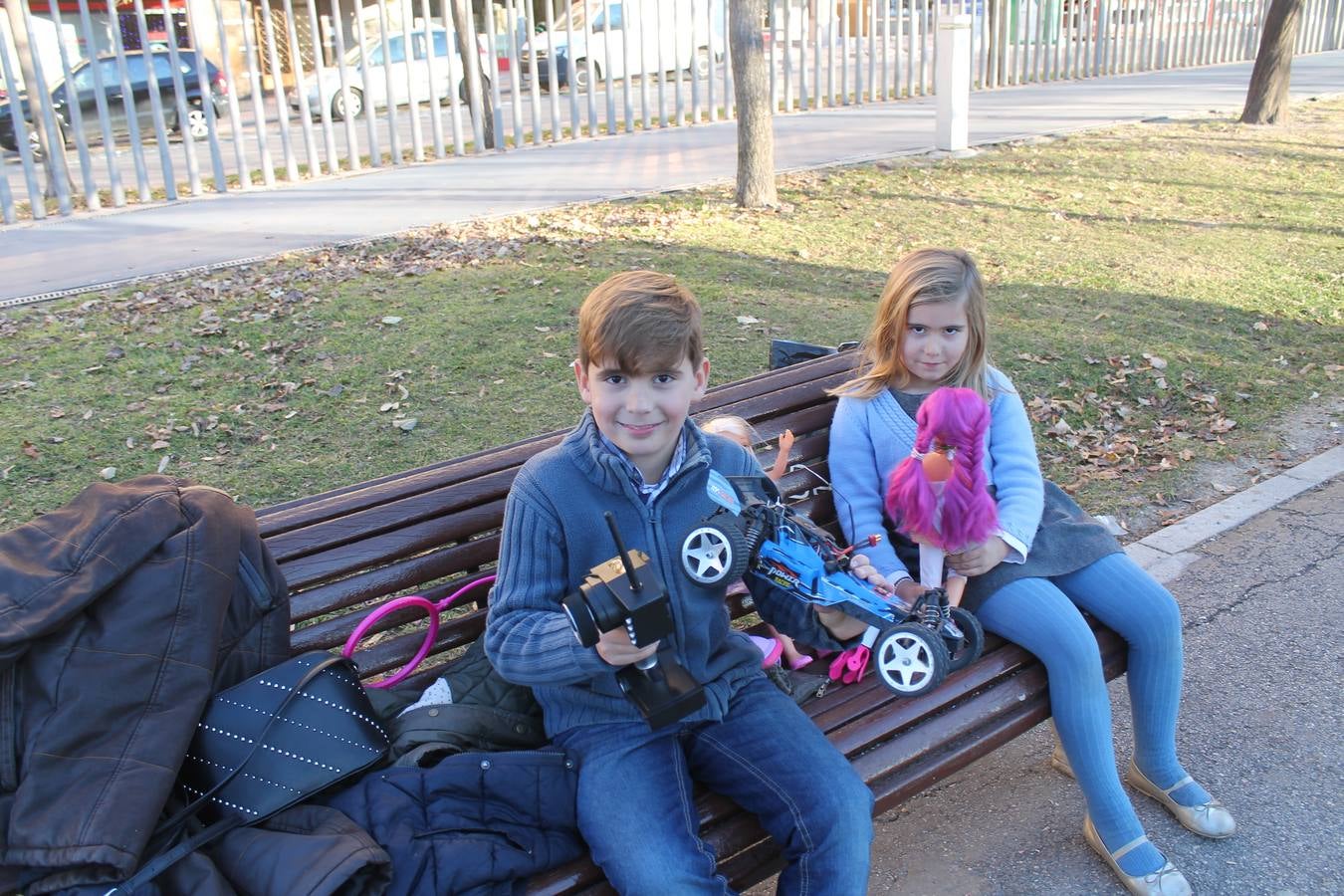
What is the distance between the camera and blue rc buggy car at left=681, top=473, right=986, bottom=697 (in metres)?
2.25

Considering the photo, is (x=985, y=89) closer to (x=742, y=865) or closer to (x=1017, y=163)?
(x=1017, y=163)

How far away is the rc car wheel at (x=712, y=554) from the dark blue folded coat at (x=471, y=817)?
0.51 m

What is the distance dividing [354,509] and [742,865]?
1.24m

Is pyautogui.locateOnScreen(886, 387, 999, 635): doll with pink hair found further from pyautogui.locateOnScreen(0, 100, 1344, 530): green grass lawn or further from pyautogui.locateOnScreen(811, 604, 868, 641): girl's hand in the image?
pyautogui.locateOnScreen(0, 100, 1344, 530): green grass lawn

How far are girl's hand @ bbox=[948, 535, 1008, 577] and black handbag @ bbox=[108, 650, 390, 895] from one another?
1.47m

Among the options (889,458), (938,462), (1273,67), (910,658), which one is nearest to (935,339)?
(889,458)

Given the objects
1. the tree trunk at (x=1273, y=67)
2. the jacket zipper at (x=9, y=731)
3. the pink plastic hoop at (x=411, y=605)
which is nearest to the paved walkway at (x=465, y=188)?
the tree trunk at (x=1273, y=67)

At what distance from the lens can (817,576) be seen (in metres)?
2.41

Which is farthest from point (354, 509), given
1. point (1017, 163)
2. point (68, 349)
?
point (1017, 163)

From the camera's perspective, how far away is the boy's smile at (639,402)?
2365mm

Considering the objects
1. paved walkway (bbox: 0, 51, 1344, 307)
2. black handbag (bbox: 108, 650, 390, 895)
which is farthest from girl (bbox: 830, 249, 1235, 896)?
paved walkway (bbox: 0, 51, 1344, 307)

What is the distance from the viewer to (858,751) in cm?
255

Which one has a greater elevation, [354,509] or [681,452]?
[681,452]

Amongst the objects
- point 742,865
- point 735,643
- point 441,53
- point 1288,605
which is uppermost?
point 441,53
